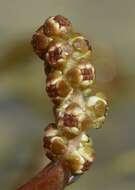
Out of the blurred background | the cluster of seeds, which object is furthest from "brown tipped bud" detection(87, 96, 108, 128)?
the blurred background

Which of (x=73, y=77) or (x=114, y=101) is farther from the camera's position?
(x=114, y=101)

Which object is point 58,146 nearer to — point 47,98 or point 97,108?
point 97,108

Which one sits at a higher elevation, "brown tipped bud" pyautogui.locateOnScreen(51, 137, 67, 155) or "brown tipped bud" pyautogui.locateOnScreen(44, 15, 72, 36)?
"brown tipped bud" pyautogui.locateOnScreen(44, 15, 72, 36)

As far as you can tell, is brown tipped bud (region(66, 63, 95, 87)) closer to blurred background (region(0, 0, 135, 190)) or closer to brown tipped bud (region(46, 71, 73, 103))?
brown tipped bud (region(46, 71, 73, 103))

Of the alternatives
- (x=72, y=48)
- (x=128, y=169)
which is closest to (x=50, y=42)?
(x=72, y=48)

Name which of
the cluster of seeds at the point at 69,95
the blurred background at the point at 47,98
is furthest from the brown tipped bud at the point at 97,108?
the blurred background at the point at 47,98

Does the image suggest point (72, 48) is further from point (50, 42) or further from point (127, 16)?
point (127, 16)
